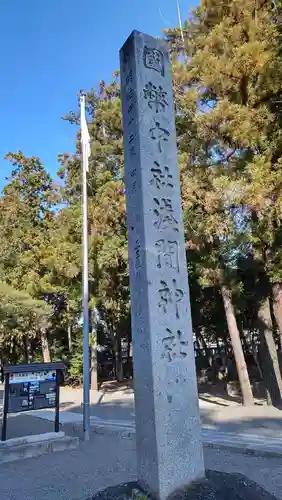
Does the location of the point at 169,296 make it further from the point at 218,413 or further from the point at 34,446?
the point at 218,413

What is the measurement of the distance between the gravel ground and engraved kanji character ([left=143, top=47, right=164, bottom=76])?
4332 mm

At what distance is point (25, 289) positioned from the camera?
17.1 metres

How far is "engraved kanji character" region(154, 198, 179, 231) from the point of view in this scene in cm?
347

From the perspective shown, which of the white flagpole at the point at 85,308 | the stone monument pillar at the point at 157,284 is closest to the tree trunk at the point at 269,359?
the white flagpole at the point at 85,308

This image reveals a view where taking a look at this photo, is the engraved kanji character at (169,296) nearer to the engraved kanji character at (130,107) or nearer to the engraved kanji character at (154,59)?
the engraved kanji character at (130,107)

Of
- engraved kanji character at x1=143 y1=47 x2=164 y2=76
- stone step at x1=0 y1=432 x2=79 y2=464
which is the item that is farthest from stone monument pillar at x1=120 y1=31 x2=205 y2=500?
stone step at x1=0 y1=432 x2=79 y2=464

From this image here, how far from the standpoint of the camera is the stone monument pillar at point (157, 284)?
2994 mm

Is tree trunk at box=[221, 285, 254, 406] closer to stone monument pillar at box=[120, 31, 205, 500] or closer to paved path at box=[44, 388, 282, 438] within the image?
paved path at box=[44, 388, 282, 438]

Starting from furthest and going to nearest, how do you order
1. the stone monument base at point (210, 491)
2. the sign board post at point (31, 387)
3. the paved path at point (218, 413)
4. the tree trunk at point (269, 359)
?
the tree trunk at point (269, 359)
the paved path at point (218, 413)
the sign board post at point (31, 387)
the stone monument base at point (210, 491)

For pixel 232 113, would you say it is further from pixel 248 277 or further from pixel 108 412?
pixel 108 412

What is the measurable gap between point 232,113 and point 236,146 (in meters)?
0.92

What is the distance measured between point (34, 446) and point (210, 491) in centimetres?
453

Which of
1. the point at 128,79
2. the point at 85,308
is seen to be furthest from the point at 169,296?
the point at 85,308

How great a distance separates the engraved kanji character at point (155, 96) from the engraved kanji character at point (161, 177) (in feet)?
1.99
